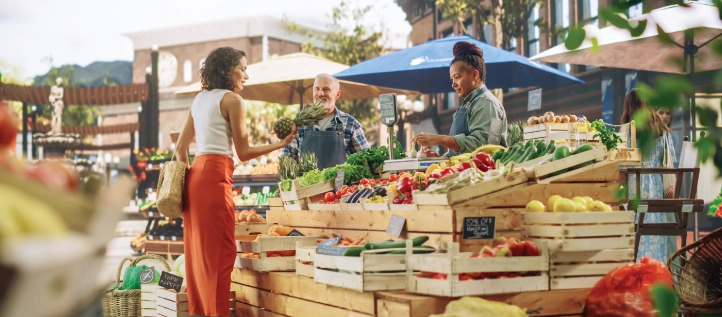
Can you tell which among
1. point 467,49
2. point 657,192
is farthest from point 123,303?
point 657,192

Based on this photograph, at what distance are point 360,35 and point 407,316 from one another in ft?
71.2

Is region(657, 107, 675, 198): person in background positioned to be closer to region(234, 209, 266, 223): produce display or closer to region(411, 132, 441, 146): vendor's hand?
region(411, 132, 441, 146): vendor's hand

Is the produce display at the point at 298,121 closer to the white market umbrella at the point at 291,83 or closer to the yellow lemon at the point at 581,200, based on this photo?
the yellow lemon at the point at 581,200

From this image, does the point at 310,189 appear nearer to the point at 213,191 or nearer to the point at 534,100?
the point at 213,191

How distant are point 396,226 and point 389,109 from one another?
3.61 ft

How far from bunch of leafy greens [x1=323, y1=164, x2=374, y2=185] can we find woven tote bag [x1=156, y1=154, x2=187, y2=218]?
107 centimetres

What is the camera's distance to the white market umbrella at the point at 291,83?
420 inches

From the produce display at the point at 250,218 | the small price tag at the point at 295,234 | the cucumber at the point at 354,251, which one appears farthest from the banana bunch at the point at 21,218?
the produce display at the point at 250,218

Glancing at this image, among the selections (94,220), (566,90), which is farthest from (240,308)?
(566,90)

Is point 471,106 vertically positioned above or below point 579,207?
above

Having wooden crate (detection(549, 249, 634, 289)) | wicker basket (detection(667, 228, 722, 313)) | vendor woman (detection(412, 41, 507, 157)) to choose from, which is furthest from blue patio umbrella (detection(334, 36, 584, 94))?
wooden crate (detection(549, 249, 634, 289))

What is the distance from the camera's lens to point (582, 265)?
11.8 feet

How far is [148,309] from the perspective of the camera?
17.9ft

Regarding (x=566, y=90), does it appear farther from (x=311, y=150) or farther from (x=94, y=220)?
(x=94, y=220)
